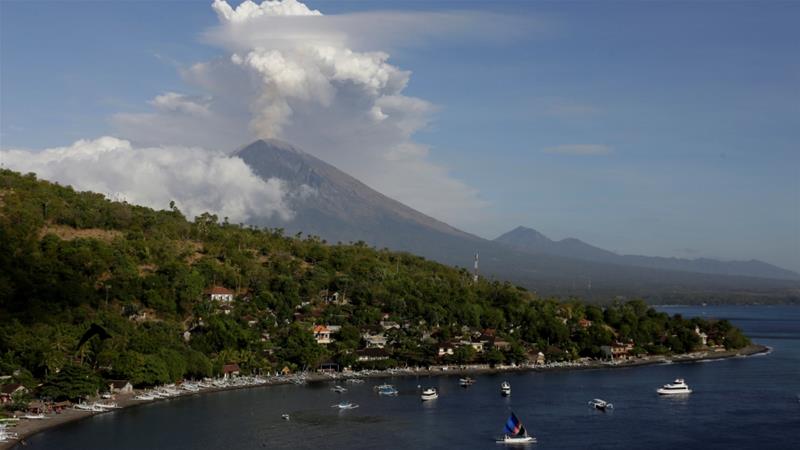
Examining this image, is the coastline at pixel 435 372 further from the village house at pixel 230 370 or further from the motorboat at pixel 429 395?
the motorboat at pixel 429 395

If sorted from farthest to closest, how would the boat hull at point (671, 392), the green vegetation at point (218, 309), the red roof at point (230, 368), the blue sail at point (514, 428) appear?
the red roof at point (230, 368), the boat hull at point (671, 392), the green vegetation at point (218, 309), the blue sail at point (514, 428)

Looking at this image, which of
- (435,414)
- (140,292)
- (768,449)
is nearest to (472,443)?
(435,414)

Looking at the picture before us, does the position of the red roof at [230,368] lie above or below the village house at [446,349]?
below

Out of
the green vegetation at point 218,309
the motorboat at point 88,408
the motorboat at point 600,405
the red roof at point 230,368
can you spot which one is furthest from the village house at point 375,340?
the motorboat at point 88,408

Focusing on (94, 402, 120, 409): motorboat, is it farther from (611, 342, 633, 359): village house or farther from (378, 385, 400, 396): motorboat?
(611, 342, 633, 359): village house

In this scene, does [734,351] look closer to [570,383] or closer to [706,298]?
[570,383]

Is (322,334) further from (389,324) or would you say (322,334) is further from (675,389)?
(675,389)

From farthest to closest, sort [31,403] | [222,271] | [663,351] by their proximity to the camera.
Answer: [663,351], [222,271], [31,403]
